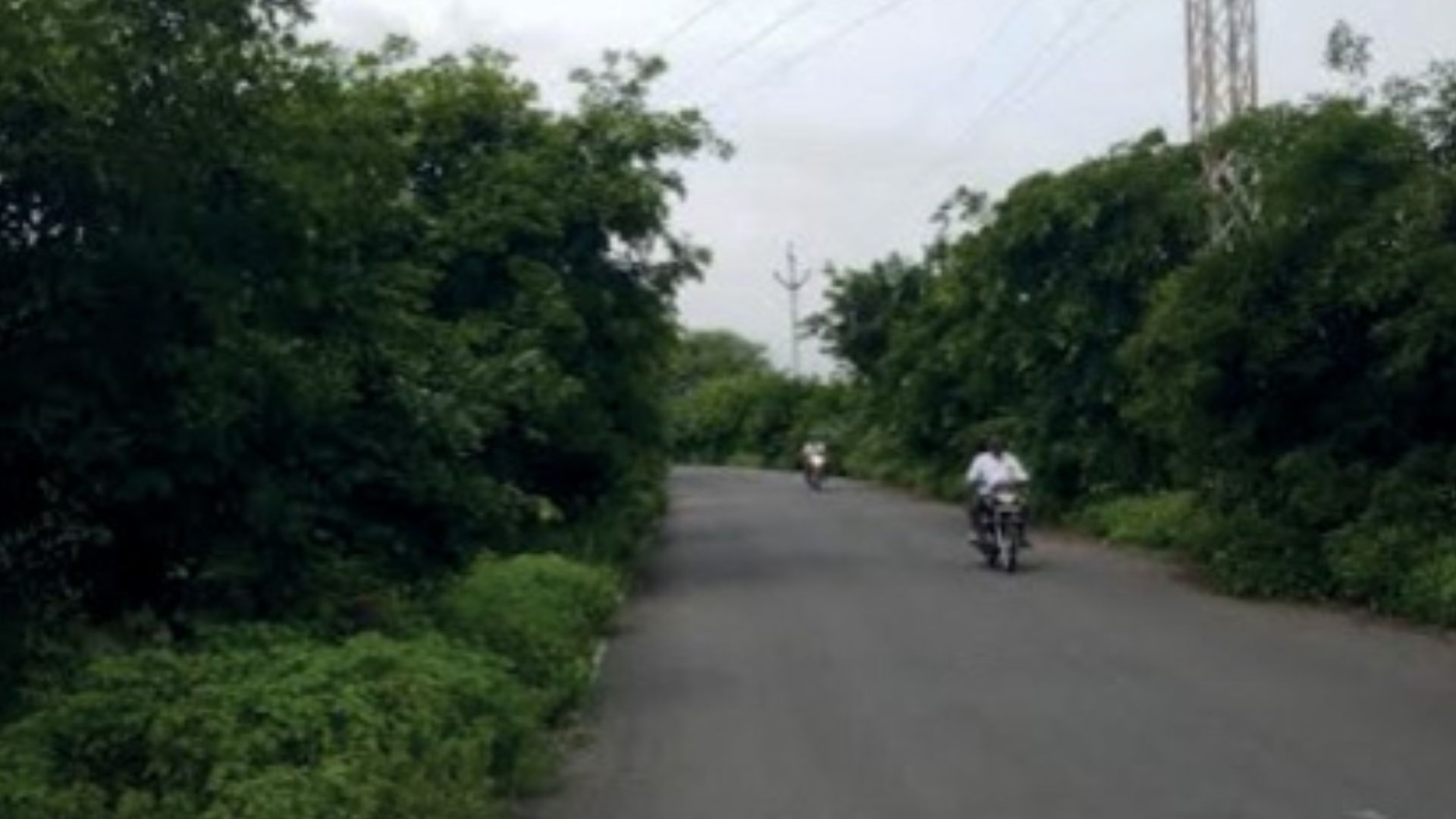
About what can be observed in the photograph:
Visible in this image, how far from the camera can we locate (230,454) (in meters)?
12.4

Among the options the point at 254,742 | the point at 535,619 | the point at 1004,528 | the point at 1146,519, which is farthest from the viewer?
the point at 1146,519

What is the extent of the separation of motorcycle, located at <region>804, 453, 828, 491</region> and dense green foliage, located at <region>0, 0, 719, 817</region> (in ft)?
130

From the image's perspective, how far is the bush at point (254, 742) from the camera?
891 centimetres

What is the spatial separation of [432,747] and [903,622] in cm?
1042

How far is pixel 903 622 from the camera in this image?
2009cm

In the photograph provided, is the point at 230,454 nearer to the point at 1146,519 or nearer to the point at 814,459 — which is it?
the point at 1146,519

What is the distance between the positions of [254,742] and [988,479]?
18202 mm

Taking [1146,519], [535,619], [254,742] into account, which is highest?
[1146,519]

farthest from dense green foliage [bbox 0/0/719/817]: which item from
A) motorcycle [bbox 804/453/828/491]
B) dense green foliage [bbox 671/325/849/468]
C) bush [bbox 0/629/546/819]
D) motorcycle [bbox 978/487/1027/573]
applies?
dense green foliage [bbox 671/325/849/468]

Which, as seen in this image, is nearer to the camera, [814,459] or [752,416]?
[814,459]

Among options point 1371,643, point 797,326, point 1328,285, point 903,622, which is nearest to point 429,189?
point 903,622

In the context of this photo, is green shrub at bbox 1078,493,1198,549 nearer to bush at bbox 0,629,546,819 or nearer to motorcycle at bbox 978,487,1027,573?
motorcycle at bbox 978,487,1027,573

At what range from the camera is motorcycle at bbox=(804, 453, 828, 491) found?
56.3 meters

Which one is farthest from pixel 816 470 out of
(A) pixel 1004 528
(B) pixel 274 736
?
(B) pixel 274 736
